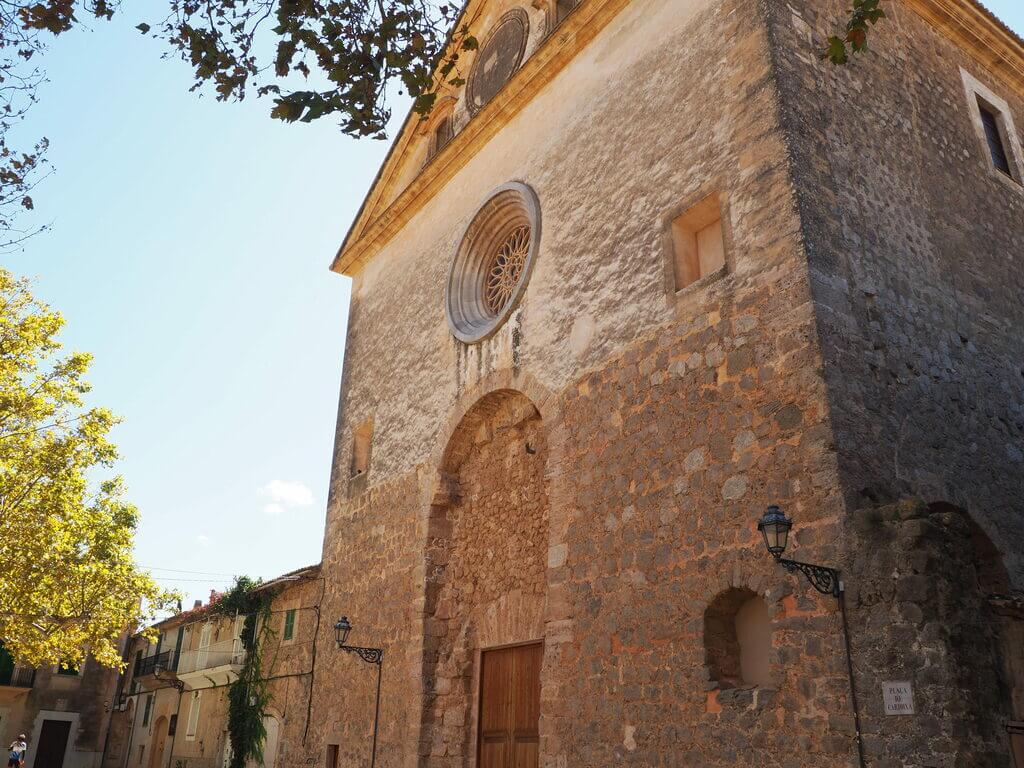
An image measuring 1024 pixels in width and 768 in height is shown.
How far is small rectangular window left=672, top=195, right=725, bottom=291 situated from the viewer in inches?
308

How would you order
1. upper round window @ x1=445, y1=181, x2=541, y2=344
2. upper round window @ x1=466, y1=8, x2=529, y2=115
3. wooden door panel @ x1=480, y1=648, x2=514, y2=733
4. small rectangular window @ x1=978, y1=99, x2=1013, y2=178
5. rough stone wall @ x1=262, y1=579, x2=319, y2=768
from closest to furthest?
wooden door panel @ x1=480, y1=648, x2=514, y2=733 → small rectangular window @ x1=978, y1=99, x2=1013, y2=178 → upper round window @ x1=445, y1=181, x2=541, y2=344 → upper round window @ x1=466, y1=8, x2=529, y2=115 → rough stone wall @ x1=262, y1=579, x2=319, y2=768

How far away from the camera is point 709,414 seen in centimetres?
704

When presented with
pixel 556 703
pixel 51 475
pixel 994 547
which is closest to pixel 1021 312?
pixel 994 547

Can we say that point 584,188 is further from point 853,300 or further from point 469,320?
point 853,300

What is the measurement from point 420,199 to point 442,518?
547 cm

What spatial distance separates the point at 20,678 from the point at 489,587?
2425cm

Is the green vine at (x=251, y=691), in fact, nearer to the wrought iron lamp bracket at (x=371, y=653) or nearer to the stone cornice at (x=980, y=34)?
the wrought iron lamp bracket at (x=371, y=653)

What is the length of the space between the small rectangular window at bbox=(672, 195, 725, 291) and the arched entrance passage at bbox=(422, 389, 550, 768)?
7.87ft

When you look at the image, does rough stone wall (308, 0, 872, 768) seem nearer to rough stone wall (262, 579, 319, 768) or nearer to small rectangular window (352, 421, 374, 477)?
rough stone wall (262, 579, 319, 768)

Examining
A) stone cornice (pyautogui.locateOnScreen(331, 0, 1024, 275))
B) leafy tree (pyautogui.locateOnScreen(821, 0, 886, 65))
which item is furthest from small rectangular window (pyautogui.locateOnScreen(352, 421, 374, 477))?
leafy tree (pyautogui.locateOnScreen(821, 0, 886, 65))

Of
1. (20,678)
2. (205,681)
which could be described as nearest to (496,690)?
(205,681)

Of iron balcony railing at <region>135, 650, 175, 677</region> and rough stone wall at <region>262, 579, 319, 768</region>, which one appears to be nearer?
rough stone wall at <region>262, 579, 319, 768</region>

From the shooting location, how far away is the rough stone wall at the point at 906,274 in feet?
21.2

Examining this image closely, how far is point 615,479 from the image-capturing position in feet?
25.8
